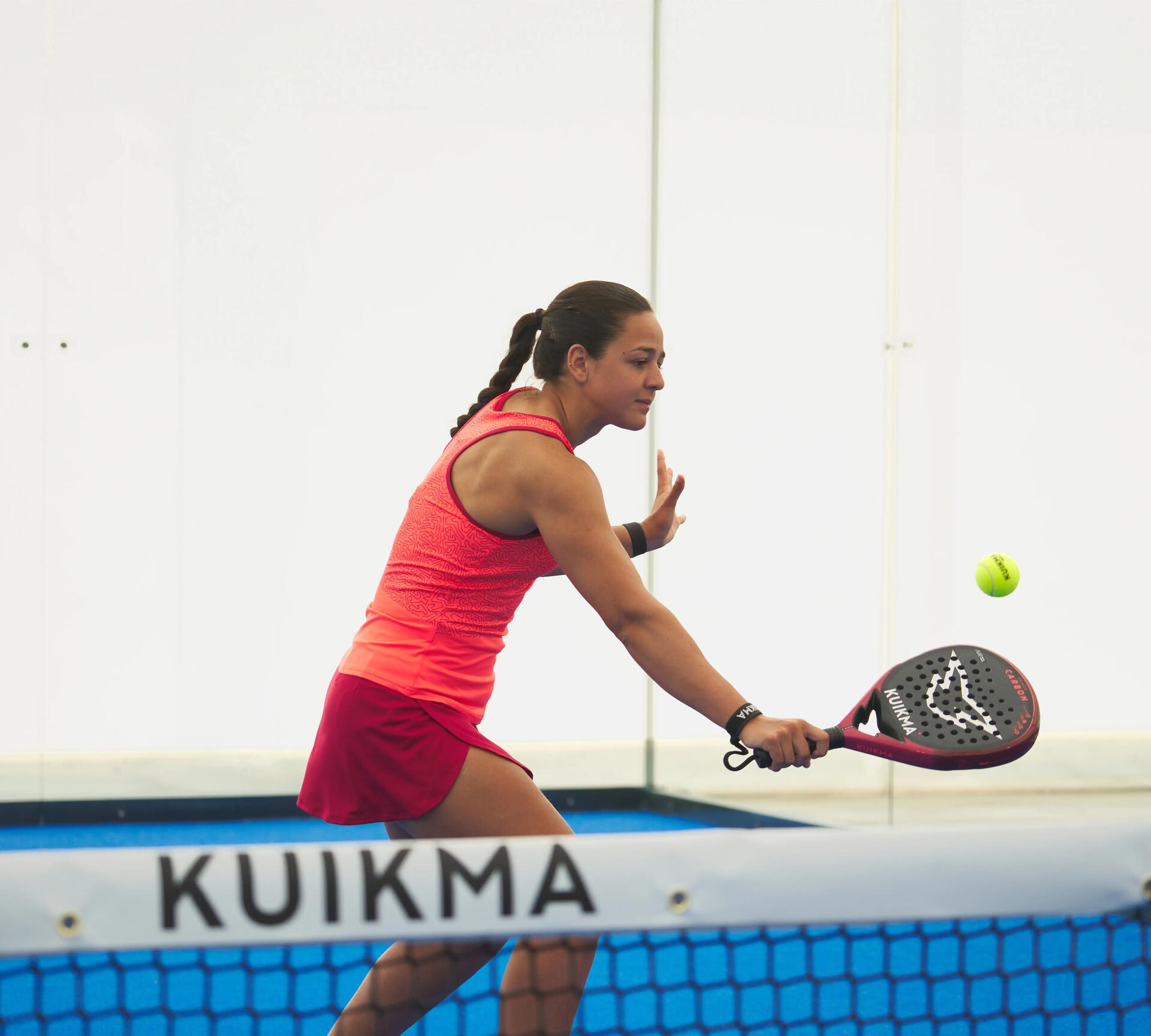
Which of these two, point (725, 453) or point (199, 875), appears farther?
point (725, 453)

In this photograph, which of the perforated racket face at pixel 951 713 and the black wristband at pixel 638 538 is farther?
the black wristband at pixel 638 538

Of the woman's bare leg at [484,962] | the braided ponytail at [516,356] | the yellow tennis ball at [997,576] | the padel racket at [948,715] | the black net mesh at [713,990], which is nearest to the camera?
the woman's bare leg at [484,962]

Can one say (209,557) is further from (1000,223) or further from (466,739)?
(466,739)

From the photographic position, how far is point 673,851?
1.08 m

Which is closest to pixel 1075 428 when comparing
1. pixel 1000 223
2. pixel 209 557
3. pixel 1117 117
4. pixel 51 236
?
pixel 1000 223

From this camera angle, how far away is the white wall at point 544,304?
415cm

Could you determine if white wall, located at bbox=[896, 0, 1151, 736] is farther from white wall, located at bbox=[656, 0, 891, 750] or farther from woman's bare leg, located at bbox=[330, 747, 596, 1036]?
woman's bare leg, located at bbox=[330, 747, 596, 1036]

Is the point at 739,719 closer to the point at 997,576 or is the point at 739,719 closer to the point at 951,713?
the point at 951,713

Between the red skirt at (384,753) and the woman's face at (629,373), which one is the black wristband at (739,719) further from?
the woman's face at (629,373)

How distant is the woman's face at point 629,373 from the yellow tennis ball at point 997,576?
7.62 ft

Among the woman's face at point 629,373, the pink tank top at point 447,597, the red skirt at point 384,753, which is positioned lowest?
the red skirt at point 384,753

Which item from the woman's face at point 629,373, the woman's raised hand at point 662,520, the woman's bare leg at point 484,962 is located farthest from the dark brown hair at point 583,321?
the woman's bare leg at point 484,962

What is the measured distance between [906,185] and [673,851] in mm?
3512

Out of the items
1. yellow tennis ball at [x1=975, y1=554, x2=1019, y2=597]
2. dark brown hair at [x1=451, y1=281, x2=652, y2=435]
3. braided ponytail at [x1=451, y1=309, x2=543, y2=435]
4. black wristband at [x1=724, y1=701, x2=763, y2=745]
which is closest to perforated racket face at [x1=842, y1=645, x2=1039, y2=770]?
black wristband at [x1=724, y1=701, x2=763, y2=745]
